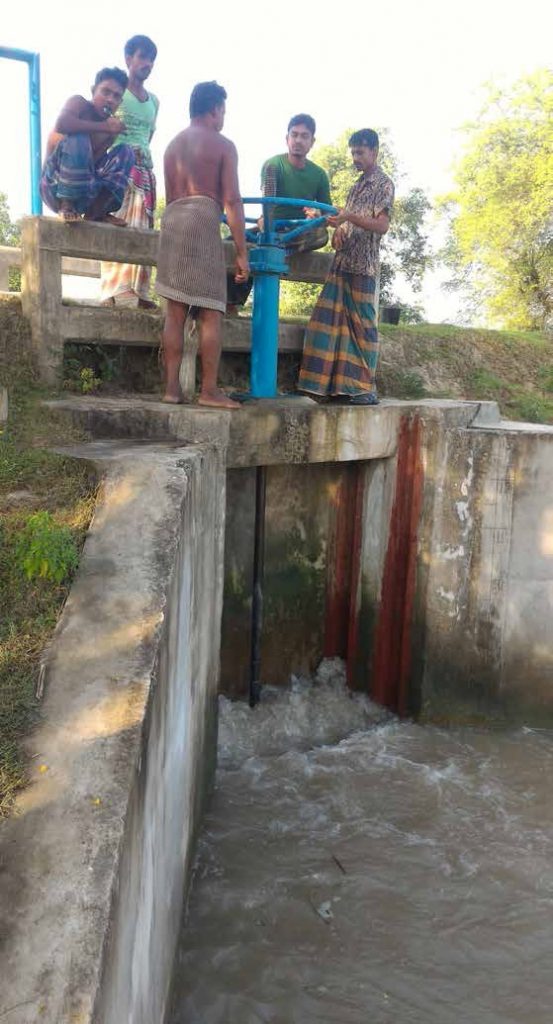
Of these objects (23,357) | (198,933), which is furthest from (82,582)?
(23,357)

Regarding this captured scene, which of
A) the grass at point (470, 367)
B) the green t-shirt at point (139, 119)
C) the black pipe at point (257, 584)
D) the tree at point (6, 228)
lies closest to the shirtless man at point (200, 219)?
the black pipe at point (257, 584)

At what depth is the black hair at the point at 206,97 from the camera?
4.43 m

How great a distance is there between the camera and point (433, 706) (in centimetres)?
580

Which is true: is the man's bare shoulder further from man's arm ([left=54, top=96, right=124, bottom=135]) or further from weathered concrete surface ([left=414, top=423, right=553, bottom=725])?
weathered concrete surface ([left=414, top=423, right=553, bottom=725])

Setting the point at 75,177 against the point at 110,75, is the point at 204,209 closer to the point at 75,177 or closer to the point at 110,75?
the point at 75,177

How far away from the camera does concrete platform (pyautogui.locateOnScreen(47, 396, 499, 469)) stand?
4.49 metres

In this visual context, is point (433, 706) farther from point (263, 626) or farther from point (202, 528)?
point (202, 528)

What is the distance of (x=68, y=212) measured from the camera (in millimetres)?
4902

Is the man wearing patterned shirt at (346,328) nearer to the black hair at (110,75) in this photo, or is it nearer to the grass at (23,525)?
the black hair at (110,75)

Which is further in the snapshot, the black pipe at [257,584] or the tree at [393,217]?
the tree at [393,217]

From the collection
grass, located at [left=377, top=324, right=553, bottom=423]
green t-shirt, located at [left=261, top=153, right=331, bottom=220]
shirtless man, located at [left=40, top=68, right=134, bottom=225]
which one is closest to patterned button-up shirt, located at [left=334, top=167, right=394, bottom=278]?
green t-shirt, located at [left=261, top=153, right=331, bottom=220]

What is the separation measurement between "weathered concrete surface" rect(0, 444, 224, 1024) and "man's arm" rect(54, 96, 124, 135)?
2152mm

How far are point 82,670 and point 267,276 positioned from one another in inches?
132

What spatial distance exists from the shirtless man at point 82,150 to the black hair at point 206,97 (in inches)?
28.3
